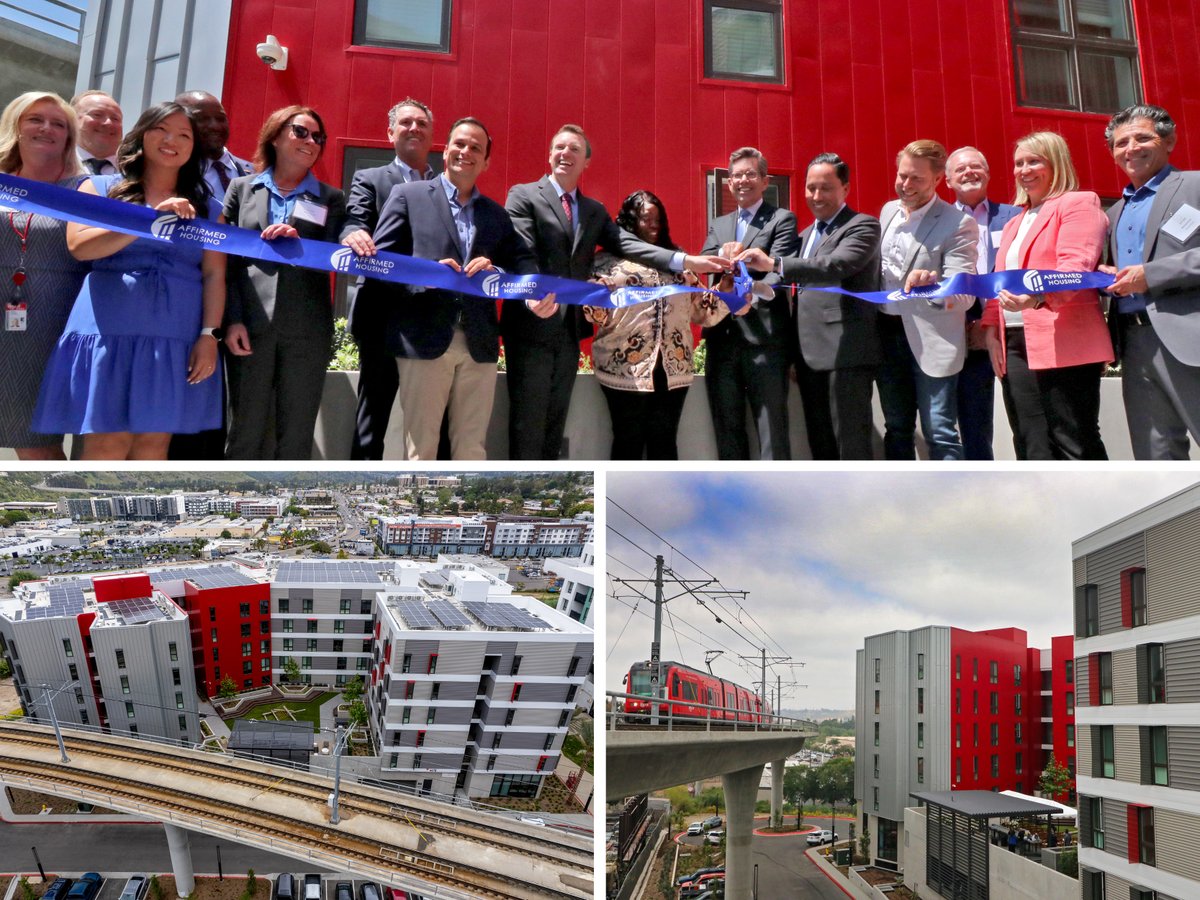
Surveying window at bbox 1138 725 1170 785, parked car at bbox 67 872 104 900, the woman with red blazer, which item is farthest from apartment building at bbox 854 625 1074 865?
parked car at bbox 67 872 104 900

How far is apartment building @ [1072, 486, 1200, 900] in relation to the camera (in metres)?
2.80

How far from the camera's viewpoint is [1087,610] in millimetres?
3047

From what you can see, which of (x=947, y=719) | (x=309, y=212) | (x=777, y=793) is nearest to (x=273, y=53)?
(x=309, y=212)

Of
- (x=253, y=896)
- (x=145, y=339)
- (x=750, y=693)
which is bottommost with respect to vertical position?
(x=253, y=896)

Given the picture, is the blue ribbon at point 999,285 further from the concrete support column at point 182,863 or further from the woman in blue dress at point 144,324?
the concrete support column at point 182,863

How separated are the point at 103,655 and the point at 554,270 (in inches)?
85.7

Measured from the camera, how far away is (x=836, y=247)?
3.96 metres

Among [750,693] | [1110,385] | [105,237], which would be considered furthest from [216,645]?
[1110,385]

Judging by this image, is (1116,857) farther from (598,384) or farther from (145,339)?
(145,339)

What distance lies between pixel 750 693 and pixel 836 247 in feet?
6.54

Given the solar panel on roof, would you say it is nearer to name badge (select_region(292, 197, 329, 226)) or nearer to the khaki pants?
the khaki pants

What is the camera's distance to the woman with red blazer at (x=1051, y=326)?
369 centimetres

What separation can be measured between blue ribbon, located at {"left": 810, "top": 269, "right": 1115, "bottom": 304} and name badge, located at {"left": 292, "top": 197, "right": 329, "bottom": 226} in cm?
200

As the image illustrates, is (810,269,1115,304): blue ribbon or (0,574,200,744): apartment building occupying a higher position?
(810,269,1115,304): blue ribbon
